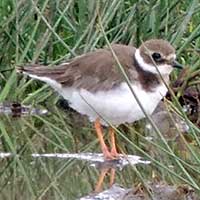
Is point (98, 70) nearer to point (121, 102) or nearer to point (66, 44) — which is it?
point (121, 102)

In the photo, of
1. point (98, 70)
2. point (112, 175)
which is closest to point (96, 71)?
point (98, 70)

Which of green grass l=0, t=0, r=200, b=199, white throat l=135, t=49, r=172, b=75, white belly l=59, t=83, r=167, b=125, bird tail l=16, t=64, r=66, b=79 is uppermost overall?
white throat l=135, t=49, r=172, b=75

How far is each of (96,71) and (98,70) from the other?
0.08 feet

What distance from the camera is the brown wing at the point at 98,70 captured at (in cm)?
584

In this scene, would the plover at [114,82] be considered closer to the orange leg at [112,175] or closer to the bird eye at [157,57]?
the bird eye at [157,57]

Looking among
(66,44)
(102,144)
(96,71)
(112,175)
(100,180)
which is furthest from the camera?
(66,44)

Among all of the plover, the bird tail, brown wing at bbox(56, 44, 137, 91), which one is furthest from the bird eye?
the bird tail

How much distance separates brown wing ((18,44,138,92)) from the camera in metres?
5.84

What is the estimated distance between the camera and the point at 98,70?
235 inches

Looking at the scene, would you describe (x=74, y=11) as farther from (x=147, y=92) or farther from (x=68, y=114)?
(x=147, y=92)

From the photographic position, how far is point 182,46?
7090 millimetres

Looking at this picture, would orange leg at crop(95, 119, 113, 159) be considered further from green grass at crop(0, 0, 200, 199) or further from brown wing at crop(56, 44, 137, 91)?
brown wing at crop(56, 44, 137, 91)

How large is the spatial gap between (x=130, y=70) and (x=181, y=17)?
6.41ft

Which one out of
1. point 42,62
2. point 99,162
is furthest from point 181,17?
point 99,162
